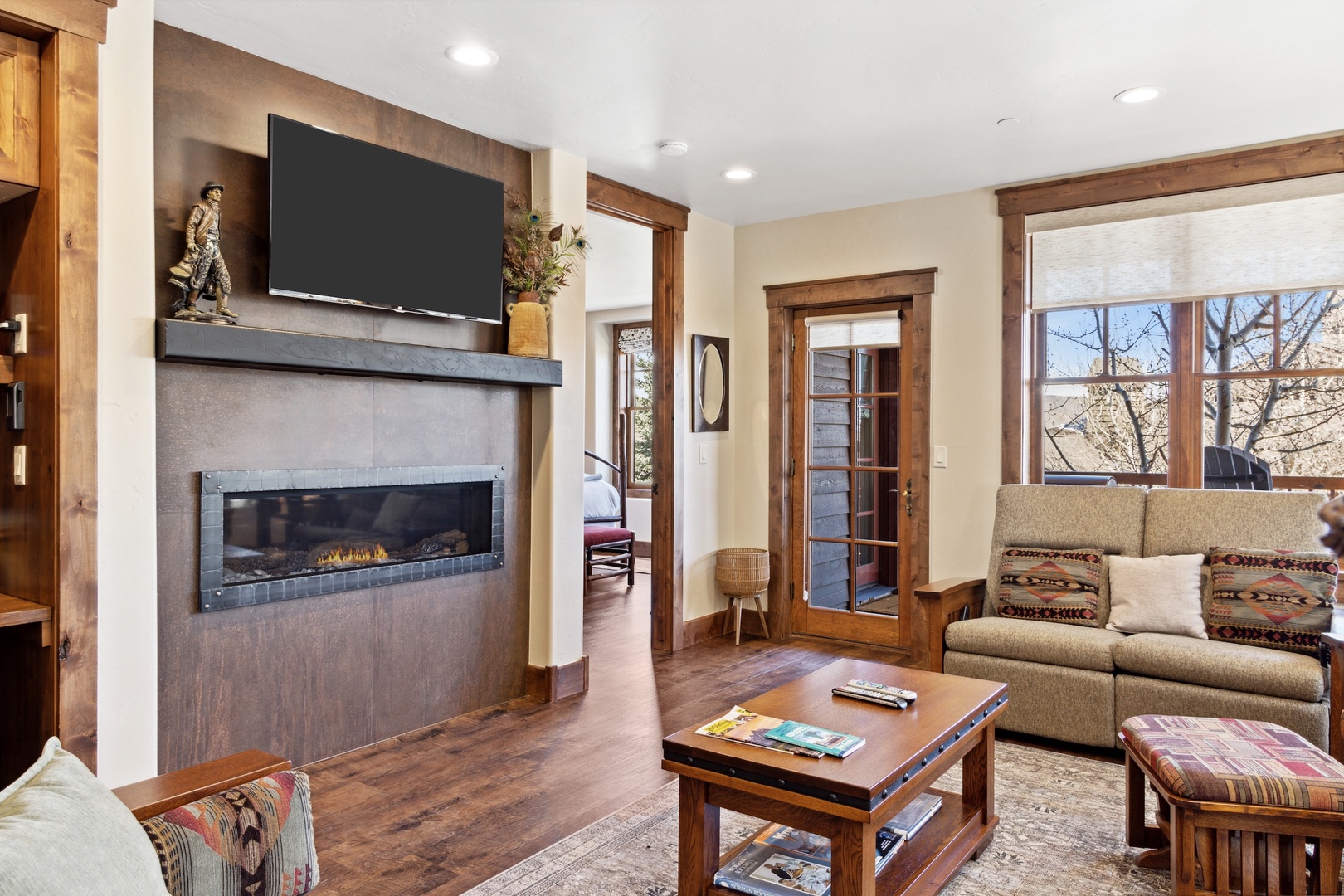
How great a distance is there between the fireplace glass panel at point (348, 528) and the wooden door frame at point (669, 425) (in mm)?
1454

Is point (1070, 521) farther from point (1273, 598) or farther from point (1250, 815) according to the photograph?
point (1250, 815)

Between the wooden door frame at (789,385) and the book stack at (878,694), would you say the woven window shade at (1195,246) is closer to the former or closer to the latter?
the wooden door frame at (789,385)

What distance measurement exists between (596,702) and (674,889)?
1.79m

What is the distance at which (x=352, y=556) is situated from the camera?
3.45 metres

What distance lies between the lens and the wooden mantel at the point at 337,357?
2.73m

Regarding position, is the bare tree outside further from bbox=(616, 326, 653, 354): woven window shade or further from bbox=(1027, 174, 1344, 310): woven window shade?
bbox=(616, 326, 653, 354): woven window shade

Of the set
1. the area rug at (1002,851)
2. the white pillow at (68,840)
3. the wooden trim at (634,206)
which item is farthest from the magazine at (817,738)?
the wooden trim at (634,206)

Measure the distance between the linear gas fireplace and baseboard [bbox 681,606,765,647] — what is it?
1.66 m

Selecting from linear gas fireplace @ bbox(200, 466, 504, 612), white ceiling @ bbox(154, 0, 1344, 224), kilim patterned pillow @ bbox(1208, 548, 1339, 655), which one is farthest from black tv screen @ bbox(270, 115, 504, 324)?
kilim patterned pillow @ bbox(1208, 548, 1339, 655)

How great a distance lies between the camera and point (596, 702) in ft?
13.5

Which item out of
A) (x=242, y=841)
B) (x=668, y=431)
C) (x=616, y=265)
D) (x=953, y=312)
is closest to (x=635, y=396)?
(x=616, y=265)

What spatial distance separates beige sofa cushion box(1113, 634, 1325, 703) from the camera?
118 inches

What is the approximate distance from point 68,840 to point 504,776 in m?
2.30

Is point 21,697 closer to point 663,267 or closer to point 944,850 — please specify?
point 944,850
